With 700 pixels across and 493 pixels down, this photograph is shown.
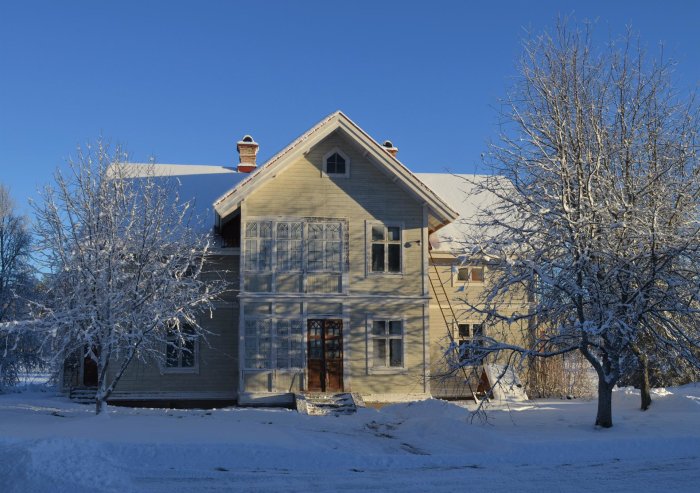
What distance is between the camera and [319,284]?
68.3 ft

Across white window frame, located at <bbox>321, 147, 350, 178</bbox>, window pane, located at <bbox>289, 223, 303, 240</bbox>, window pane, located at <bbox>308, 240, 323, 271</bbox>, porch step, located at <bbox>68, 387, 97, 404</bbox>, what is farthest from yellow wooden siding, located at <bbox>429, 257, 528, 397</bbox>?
porch step, located at <bbox>68, 387, 97, 404</bbox>

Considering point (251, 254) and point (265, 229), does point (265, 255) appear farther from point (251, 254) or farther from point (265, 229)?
point (265, 229)

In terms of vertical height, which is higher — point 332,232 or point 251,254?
point 332,232

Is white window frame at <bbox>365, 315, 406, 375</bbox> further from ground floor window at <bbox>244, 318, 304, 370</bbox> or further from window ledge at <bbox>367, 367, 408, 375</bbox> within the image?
ground floor window at <bbox>244, 318, 304, 370</bbox>

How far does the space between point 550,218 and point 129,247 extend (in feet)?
32.1

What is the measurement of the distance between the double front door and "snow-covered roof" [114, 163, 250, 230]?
4.69 m

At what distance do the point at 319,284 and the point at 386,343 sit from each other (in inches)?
105

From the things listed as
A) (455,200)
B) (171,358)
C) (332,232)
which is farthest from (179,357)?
(455,200)

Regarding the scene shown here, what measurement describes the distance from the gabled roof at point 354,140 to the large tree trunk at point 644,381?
6.86m

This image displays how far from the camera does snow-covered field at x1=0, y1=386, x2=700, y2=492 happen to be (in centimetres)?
1033

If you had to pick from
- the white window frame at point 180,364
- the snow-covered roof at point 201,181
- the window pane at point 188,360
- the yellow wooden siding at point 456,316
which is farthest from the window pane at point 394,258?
the window pane at point 188,360

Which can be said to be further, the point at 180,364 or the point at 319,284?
the point at 180,364

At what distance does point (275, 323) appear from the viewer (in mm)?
20484

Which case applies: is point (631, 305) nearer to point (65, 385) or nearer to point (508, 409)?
point (508, 409)
